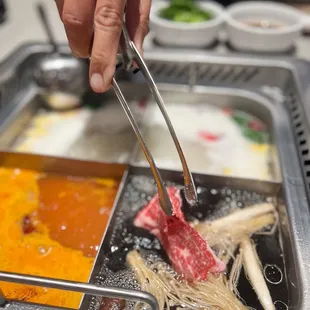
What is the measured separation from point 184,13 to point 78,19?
1.55 meters

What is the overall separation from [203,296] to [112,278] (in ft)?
0.93

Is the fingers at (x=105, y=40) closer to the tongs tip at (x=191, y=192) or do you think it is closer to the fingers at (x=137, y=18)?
the fingers at (x=137, y=18)

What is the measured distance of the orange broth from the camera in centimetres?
124

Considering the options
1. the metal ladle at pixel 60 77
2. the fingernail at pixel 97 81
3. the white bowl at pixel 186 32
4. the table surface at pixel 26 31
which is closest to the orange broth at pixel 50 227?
the metal ladle at pixel 60 77

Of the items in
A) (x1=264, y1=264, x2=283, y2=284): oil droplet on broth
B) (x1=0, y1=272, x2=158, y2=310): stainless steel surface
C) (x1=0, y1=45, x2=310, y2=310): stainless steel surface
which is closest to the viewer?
(x1=0, y1=272, x2=158, y2=310): stainless steel surface

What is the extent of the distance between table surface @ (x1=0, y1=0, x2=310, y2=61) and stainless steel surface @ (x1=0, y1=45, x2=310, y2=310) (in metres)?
0.15

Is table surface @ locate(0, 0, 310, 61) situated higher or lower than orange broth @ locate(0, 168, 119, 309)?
higher

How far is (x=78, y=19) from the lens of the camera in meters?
1.02

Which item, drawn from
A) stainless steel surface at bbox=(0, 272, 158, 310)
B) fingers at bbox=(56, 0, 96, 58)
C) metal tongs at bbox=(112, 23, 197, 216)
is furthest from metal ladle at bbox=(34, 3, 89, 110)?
stainless steel surface at bbox=(0, 272, 158, 310)

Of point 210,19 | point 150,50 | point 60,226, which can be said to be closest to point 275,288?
point 60,226

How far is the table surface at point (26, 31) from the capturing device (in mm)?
2314

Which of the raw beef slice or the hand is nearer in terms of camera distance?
the hand

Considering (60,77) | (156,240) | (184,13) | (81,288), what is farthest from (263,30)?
(81,288)

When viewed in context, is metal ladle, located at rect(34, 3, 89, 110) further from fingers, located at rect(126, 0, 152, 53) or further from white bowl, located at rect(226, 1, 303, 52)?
white bowl, located at rect(226, 1, 303, 52)
